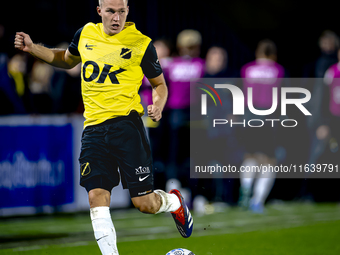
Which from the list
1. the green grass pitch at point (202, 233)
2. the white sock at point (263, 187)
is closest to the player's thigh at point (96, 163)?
the green grass pitch at point (202, 233)

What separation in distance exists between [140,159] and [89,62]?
2.90ft

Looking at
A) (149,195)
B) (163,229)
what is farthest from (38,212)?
(149,195)

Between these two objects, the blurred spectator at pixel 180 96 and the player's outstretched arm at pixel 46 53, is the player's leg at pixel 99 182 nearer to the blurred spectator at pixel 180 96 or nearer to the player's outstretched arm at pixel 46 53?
the player's outstretched arm at pixel 46 53

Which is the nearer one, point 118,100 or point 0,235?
point 118,100

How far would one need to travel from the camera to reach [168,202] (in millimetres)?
5074

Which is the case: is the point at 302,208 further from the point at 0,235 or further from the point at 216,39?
the point at 0,235

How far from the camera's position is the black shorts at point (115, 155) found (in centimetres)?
445

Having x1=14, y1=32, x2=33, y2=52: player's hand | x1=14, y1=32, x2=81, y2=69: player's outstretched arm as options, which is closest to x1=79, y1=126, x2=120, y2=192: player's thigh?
x1=14, y1=32, x2=81, y2=69: player's outstretched arm

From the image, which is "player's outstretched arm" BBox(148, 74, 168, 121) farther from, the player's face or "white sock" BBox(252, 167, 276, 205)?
"white sock" BBox(252, 167, 276, 205)

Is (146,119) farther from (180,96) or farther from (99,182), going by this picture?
(99,182)

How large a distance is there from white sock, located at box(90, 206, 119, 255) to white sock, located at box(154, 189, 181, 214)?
30.5 inches

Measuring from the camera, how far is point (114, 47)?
4656 mm

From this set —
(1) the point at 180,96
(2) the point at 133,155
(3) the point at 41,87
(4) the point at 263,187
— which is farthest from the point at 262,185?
(2) the point at 133,155

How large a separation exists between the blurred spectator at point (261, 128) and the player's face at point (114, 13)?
13.8 feet
